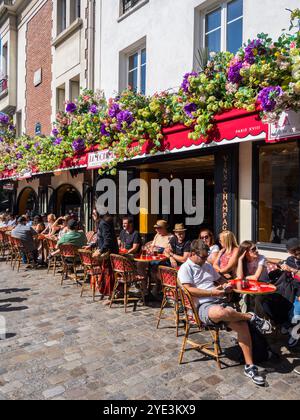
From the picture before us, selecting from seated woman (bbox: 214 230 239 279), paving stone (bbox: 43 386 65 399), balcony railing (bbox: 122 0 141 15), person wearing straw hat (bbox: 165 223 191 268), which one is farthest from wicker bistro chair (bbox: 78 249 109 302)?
balcony railing (bbox: 122 0 141 15)

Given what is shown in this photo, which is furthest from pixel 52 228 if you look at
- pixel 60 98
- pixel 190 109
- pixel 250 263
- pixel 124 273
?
pixel 250 263

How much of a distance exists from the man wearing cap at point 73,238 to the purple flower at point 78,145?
2.29m

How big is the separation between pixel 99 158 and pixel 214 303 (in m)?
5.38

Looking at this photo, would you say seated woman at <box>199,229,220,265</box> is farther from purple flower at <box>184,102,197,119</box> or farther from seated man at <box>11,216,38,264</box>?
seated man at <box>11,216,38,264</box>

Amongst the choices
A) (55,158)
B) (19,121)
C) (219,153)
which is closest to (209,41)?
(219,153)

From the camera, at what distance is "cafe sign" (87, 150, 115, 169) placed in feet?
26.7

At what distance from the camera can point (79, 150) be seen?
9453 millimetres

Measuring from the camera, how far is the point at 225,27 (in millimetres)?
7051

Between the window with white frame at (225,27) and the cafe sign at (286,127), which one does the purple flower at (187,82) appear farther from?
the cafe sign at (286,127)

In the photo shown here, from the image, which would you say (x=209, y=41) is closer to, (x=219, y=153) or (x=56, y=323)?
(x=219, y=153)

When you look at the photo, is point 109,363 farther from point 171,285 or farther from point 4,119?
point 4,119

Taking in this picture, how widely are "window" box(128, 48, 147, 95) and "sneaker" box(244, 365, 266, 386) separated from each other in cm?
722

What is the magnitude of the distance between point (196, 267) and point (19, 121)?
15.0 m

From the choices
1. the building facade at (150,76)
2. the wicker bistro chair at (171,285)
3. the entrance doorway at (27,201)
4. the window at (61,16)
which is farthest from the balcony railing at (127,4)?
the entrance doorway at (27,201)
